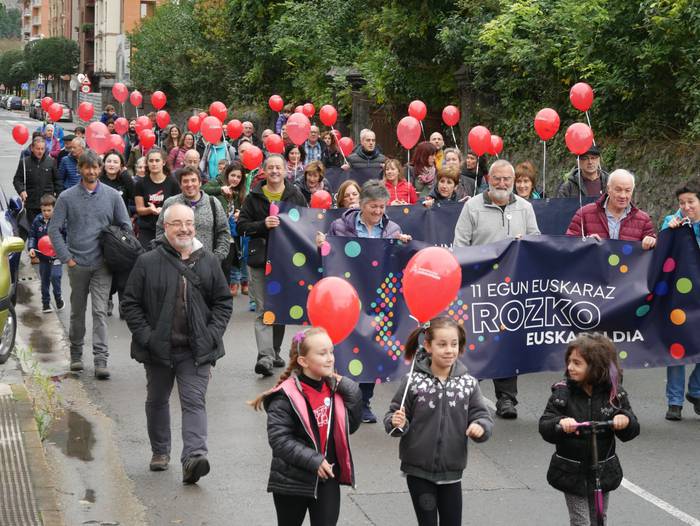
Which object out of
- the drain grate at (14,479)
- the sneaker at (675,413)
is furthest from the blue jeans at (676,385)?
the drain grate at (14,479)

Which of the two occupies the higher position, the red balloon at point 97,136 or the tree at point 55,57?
the tree at point 55,57

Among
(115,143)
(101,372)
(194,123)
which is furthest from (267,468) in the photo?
(194,123)

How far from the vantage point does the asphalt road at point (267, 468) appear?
6.91 meters

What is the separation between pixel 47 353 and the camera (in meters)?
11.2

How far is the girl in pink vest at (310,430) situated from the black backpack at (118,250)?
4.65m

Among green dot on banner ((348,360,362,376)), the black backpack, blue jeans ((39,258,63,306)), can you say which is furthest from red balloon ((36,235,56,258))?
green dot on banner ((348,360,362,376))

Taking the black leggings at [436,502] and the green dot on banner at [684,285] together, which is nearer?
the black leggings at [436,502]

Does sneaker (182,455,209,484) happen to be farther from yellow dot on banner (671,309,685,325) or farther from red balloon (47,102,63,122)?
red balloon (47,102,63,122)

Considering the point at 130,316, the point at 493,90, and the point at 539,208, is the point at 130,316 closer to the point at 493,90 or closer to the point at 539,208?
the point at 539,208

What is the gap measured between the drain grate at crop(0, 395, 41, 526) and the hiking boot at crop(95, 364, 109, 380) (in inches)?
55.9

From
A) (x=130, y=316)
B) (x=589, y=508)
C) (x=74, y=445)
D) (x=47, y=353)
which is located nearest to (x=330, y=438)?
(x=589, y=508)

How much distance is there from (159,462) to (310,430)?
97.9 inches

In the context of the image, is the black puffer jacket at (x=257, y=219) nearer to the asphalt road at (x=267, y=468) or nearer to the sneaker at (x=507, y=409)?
the asphalt road at (x=267, y=468)

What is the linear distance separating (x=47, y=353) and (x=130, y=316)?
13.6 feet
